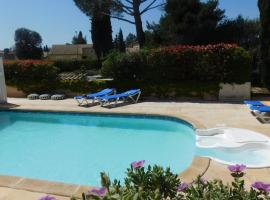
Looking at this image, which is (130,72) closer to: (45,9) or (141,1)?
(141,1)

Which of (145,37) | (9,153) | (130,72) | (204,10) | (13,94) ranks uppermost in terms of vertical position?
(204,10)

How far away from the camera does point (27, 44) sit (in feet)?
196

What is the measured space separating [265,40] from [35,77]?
1158 cm

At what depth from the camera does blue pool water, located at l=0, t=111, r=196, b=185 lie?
7555mm

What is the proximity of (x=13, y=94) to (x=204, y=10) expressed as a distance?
15.5 metres

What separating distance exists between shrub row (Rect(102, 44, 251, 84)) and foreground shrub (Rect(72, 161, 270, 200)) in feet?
35.9

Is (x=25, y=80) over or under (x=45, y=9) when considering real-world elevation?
under

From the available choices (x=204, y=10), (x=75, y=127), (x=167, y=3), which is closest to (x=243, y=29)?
(x=204, y=10)

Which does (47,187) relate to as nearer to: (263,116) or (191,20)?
(263,116)

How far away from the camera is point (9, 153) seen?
915 cm

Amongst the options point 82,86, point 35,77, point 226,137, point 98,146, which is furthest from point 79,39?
point 226,137

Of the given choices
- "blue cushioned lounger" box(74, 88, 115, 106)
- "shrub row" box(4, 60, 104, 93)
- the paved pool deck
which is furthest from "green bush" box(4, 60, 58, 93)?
"blue cushioned lounger" box(74, 88, 115, 106)

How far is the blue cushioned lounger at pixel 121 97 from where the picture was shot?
13008 millimetres

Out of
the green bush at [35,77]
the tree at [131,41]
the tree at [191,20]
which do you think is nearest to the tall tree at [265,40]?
the green bush at [35,77]
